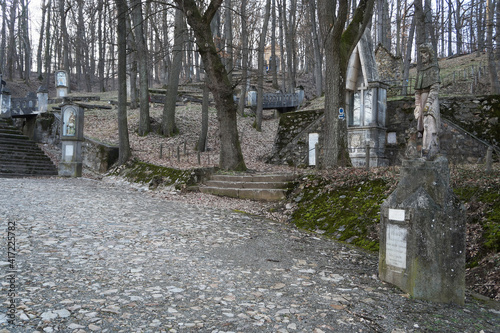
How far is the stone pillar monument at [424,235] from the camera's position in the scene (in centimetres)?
470

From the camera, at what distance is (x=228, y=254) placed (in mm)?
6082

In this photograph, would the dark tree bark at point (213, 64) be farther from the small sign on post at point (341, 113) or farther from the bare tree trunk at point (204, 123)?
the bare tree trunk at point (204, 123)

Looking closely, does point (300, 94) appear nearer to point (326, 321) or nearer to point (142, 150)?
point (142, 150)

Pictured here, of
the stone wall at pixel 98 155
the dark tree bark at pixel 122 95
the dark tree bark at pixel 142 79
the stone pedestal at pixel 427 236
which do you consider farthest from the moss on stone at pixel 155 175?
the stone pedestal at pixel 427 236

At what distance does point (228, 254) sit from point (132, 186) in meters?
8.64

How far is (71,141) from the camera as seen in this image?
55.9 ft

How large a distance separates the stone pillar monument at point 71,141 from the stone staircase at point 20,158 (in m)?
1.12

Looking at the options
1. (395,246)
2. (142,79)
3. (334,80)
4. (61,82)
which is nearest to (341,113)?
(334,80)

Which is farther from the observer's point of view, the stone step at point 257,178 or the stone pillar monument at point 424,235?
the stone step at point 257,178

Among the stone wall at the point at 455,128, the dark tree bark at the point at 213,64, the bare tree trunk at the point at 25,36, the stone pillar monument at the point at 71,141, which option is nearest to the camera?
the dark tree bark at the point at 213,64

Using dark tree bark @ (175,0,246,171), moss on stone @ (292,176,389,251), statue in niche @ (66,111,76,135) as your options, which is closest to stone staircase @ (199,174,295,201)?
moss on stone @ (292,176,389,251)

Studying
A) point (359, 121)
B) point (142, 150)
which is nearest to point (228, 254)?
point (359, 121)

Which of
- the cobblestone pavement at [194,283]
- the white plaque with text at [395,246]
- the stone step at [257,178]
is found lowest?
the cobblestone pavement at [194,283]

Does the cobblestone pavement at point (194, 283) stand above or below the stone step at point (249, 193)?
below
